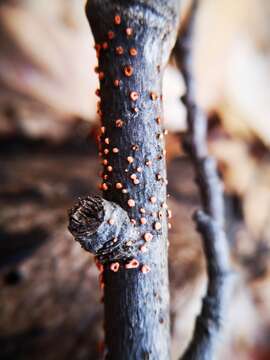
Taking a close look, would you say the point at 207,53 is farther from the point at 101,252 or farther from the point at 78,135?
the point at 101,252

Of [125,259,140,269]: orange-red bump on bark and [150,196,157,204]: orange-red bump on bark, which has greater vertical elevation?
[150,196,157,204]: orange-red bump on bark

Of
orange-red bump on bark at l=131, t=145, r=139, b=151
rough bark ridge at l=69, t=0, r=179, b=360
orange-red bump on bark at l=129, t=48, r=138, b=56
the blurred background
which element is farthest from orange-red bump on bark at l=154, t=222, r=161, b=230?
the blurred background

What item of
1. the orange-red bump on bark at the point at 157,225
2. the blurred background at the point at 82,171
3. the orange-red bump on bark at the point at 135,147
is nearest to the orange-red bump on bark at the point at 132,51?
the orange-red bump on bark at the point at 135,147

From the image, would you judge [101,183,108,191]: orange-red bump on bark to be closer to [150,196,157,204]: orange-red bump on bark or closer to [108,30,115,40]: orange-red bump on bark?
[150,196,157,204]: orange-red bump on bark

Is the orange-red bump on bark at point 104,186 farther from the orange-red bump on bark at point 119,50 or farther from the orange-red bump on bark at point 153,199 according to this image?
the orange-red bump on bark at point 119,50

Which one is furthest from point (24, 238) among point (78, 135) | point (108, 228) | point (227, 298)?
point (108, 228)

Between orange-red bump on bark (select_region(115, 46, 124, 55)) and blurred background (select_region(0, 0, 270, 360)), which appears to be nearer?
orange-red bump on bark (select_region(115, 46, 124, 55))
